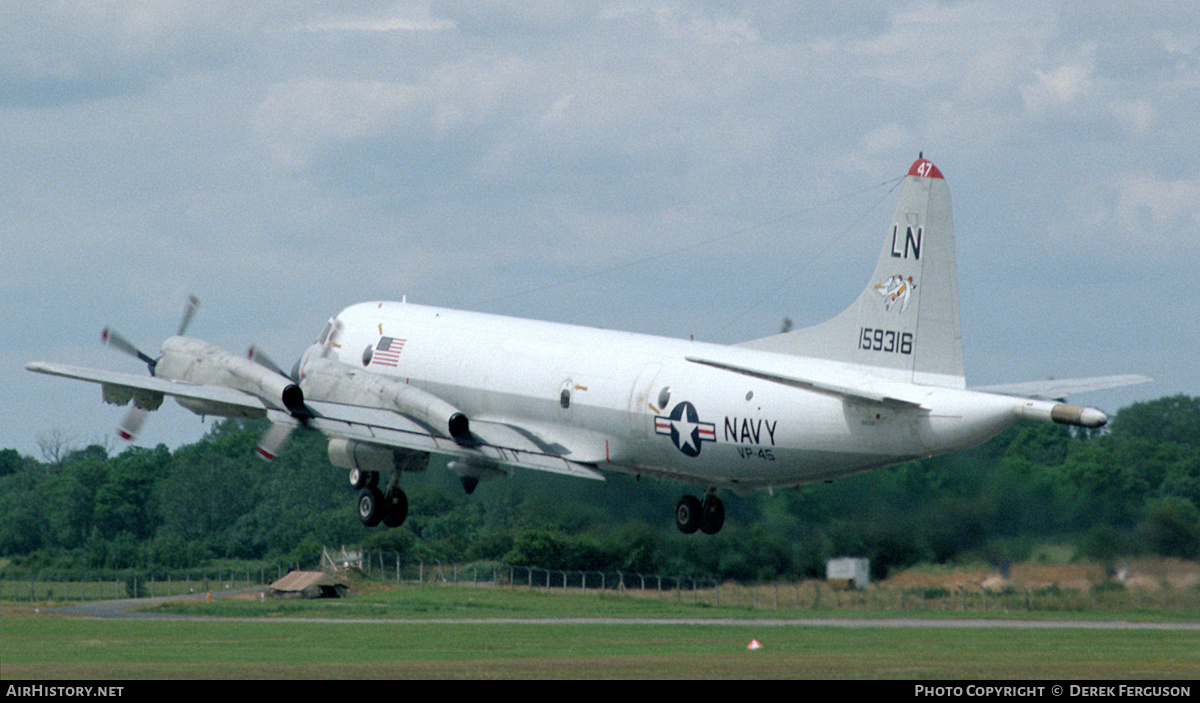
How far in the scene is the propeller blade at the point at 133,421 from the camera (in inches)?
1694

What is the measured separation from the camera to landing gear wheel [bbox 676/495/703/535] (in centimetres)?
4094

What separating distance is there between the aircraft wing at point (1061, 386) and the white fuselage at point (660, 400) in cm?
332

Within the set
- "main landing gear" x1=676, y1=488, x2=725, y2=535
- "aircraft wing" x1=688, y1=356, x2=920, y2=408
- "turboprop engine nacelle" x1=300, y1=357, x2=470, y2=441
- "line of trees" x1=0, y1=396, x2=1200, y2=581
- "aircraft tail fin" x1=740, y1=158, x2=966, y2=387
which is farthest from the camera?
"main landing gear" x1=676, y1=488, x2=725, y2=535

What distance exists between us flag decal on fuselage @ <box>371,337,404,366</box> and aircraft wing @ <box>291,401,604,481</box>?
226 cm

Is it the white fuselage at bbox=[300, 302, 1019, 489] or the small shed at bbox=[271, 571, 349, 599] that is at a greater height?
the white fuselage at bbox=[300, 302, 1019, 489]

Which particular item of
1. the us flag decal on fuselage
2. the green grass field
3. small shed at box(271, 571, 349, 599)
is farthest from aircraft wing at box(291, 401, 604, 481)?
small shed at box(271, 571, 349, 599)

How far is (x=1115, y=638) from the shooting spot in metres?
48.0

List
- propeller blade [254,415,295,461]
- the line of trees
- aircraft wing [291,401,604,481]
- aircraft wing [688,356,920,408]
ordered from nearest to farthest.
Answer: aircraft wing [688,356,920,408], the line of trees, aircraft wing [291,401,604,481], propeller blade [254,415,295,461]

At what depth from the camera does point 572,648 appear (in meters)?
52.0

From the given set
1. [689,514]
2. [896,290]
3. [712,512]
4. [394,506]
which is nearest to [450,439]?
[394,506]

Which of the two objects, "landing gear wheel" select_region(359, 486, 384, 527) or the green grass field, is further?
"landing gear wheel" select_region(359, 486, 384, 527)

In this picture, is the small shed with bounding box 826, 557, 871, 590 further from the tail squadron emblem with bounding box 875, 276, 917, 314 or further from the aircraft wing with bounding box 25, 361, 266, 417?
the aircraft wing with bounding box 25, 361, 266, 417

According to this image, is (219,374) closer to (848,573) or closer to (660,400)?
(660,400)

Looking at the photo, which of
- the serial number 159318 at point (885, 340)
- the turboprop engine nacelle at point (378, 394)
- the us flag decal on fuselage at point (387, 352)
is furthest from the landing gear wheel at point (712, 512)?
the us flag decal on fuselage at point (387, 352)
